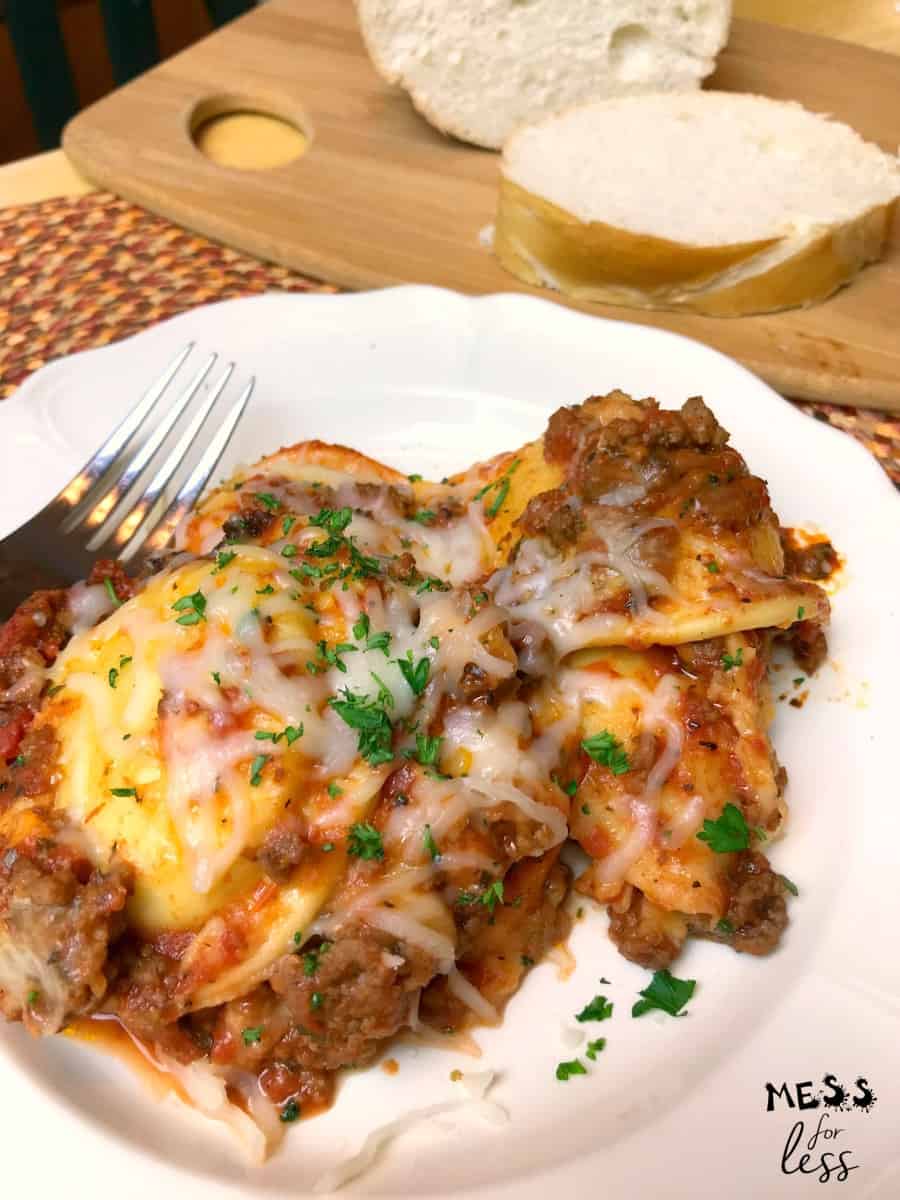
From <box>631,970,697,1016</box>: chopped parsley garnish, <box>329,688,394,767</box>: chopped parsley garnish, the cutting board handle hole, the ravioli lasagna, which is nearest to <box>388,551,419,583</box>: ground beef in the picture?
the ravioli lasagna

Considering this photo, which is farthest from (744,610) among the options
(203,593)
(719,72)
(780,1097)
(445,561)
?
(719,72)

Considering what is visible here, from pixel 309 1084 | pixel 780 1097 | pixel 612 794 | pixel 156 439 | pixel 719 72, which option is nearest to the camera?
pixel 780 1097

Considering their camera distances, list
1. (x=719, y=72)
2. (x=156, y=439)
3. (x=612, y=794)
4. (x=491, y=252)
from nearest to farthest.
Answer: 1. (x=612, y=794)
2. (x=156, y=439)
3. (x=491, y=252)
4. (x=719, y=72)

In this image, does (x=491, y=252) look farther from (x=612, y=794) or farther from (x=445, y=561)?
(x=612, y=794)

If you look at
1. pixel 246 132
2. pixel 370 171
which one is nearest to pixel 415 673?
pixel 370 171

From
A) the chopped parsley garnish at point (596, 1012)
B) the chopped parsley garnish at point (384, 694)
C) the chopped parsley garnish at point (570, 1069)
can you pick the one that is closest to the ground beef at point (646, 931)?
the chopped parsley garnish at point (596, 1012)

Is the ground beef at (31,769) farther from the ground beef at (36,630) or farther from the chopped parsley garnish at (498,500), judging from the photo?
the chopped parsley garnish at (498,500)
